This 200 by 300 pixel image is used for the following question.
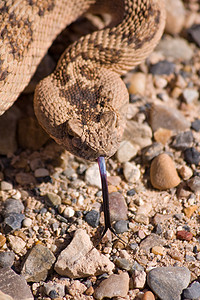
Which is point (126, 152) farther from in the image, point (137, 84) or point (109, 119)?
point (137, 84)

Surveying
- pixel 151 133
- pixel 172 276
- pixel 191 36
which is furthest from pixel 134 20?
pixel 172 276

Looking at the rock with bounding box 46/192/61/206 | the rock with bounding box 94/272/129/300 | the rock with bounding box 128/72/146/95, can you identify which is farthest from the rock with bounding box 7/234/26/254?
the rock with bounding box 128/72/146/95

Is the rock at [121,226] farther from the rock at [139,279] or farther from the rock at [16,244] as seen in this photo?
the rock at [16,244]

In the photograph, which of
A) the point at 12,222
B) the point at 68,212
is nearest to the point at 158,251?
the point at 68,212

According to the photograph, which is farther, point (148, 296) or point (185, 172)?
point (185, 172)

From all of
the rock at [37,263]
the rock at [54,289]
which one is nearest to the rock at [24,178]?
the rock at [37,263]

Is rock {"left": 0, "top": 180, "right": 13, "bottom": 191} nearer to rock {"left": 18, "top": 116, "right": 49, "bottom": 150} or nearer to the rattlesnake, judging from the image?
rock {"left": 18, "top": 116, "right": 49, "bottom": 150}

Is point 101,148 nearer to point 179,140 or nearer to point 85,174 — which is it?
point 85,174
